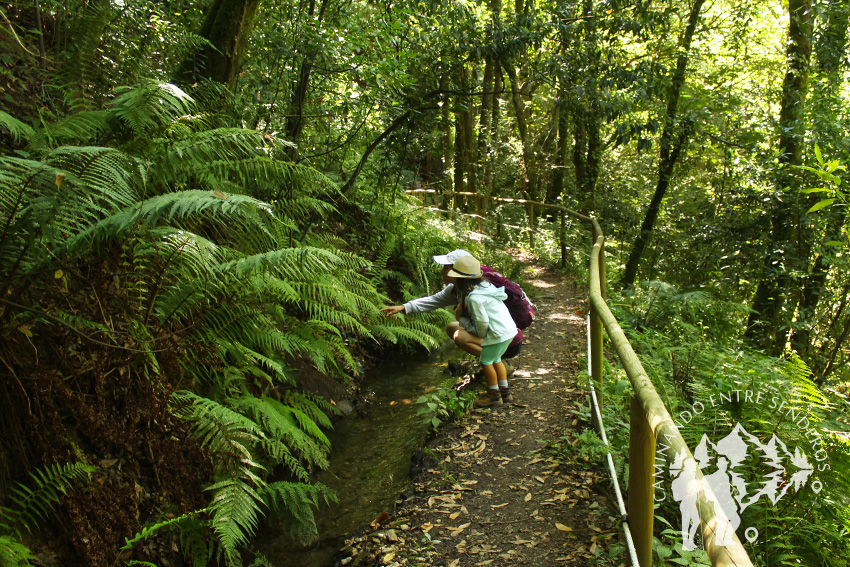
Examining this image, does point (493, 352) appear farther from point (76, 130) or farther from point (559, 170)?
point (559, 170)

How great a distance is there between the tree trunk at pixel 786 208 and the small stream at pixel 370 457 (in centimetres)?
536

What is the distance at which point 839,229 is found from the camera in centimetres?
792

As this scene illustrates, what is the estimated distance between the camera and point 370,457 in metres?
4.60

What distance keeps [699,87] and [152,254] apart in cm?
1021

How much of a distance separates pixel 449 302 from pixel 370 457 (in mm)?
1614

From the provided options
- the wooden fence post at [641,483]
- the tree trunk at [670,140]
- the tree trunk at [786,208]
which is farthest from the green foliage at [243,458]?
the tree trunk at [670,140]

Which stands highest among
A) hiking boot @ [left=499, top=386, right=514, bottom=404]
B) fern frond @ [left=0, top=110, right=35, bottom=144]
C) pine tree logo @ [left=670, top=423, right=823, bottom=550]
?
fern frond @ [left=0, top=110, right=35, bottom=144]

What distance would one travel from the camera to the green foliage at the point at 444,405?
4.43 m

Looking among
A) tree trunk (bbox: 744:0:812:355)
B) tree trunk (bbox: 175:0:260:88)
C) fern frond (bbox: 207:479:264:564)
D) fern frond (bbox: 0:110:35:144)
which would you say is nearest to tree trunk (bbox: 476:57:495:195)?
tree trunk (bbox: 744:0:812:355)

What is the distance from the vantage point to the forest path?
114 inches

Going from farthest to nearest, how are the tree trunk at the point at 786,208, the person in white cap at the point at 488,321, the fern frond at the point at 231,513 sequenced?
1. the tree trunk at the point at 786,208
2. the person in white cap at the point at 488,321
3. the fern frond at the point at 231,513

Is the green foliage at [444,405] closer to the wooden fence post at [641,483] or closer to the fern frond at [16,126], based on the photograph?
the wooden fence post at [641,483]

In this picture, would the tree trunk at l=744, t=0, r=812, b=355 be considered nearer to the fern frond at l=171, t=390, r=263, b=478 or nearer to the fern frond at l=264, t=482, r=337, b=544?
the fern frond at l=264, t=482, r=337, b=544

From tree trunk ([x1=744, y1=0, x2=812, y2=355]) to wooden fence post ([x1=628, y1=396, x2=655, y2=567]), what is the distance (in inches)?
278
